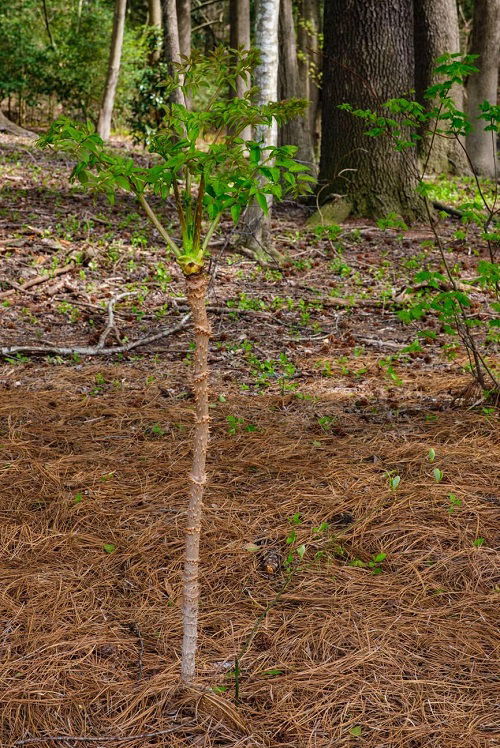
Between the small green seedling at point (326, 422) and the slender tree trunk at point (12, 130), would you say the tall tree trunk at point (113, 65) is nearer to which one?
the slender tree trunk at point (12, 130)

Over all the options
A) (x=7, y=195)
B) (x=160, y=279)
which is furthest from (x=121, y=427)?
(x=7, y=195)

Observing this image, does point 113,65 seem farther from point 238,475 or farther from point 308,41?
point 238,475

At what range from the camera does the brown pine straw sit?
222 cm

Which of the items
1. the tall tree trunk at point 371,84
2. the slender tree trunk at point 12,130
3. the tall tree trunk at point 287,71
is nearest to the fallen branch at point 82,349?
the tall tree trunk at point 371,84

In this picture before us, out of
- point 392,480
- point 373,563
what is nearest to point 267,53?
point 392,480

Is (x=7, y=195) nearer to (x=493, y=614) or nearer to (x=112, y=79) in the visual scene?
(x=112, y=79)

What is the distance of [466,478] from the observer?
11.1 feet

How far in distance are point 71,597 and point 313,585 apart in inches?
34.1

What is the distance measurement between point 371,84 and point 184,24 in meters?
6.61

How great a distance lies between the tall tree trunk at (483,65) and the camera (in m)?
13.1

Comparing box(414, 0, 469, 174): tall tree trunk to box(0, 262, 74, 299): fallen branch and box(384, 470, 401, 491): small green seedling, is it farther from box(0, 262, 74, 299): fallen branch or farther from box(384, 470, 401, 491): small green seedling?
box(384, 470, 401, 491): small green seedling

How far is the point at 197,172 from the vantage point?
1979mm

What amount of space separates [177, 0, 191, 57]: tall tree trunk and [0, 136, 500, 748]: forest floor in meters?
9.19

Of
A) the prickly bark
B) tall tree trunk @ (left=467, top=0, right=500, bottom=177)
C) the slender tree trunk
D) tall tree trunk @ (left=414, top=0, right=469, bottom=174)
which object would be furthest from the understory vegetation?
tall tree trunk @ (left=467, top=0, right=500, bottom=177)
